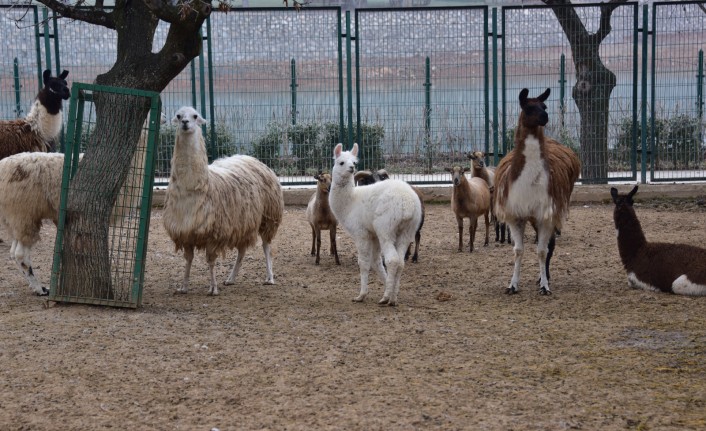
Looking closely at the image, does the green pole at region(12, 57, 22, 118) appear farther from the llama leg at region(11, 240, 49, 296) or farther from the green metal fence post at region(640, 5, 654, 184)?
the green metal fence post at region(640, 5, 654, 184)

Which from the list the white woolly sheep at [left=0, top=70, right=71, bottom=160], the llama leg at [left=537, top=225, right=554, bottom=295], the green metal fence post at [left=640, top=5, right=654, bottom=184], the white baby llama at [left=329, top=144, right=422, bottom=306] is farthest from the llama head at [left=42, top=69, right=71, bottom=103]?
the green metal fence post at [left=640, top=5, right=654, bottom=184]

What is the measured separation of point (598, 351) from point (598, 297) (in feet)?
6.67

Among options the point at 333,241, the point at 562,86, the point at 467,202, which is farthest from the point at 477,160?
the point at 562,86

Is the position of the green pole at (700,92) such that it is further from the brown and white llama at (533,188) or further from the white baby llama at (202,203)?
the white baby llama at (202,203)

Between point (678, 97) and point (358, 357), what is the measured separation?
35.5ft

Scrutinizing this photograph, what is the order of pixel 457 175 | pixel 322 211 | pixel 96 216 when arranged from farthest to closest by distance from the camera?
pixel 457 175 → pixel 322 211 → pixel 96 216

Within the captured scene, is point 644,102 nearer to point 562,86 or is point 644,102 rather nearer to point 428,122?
point 562,86

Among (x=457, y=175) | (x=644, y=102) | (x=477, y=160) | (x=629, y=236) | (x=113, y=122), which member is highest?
(x=644, y=102)

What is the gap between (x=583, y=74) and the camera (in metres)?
15.1

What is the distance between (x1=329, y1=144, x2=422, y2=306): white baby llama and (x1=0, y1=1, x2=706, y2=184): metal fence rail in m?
6.81

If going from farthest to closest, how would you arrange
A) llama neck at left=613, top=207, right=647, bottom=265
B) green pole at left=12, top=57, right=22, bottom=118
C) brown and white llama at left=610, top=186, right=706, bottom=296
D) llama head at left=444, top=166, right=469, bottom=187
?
green pole at left=12, top=57, right=22, bottom=118, llama head at left=444, top=166, right=469, bottom=187, llama neck at left=613, top=207, right=647, bottom=265, brown and white llama at left=610, top=186, right=706, bottom=296

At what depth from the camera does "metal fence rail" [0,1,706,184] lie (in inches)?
586

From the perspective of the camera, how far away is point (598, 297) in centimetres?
827

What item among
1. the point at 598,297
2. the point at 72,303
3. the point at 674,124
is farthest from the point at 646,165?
the point at 72,303
